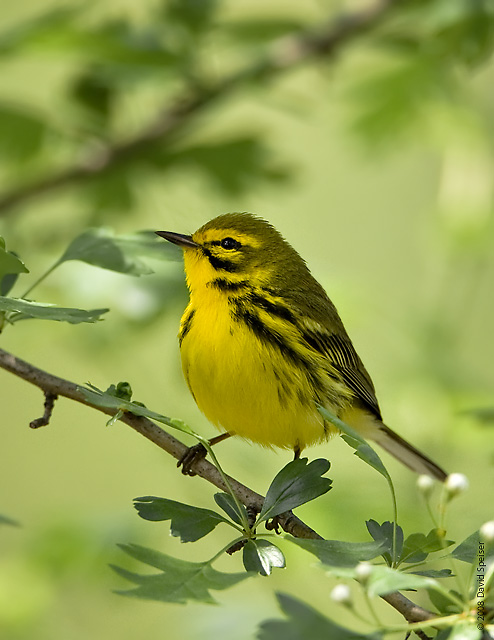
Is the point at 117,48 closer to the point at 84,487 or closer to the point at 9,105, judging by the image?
the point at 9,105

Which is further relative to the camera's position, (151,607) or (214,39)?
(151,607)

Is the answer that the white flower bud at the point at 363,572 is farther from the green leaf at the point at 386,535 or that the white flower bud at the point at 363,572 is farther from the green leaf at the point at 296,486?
the green leaf at the point at 296,486

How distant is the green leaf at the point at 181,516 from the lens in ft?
6.50

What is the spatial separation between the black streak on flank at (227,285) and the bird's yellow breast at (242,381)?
0.05 meters

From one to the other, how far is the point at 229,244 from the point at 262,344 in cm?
61

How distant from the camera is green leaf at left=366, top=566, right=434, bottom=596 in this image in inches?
60.0

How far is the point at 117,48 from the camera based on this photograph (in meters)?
3.46

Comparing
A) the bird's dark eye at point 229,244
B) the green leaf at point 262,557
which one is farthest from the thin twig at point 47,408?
the bird's dark eye at point 229,244

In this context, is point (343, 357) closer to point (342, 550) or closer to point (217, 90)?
point (217, 90)

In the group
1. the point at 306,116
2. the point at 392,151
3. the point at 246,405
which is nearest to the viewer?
the point at 246,405

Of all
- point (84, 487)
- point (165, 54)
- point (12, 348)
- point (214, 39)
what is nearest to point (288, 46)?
point (214, 39)

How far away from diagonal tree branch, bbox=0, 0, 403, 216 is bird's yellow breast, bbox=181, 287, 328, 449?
2.98 ft

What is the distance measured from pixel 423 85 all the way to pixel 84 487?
13.1 feet

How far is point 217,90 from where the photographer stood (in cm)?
372
